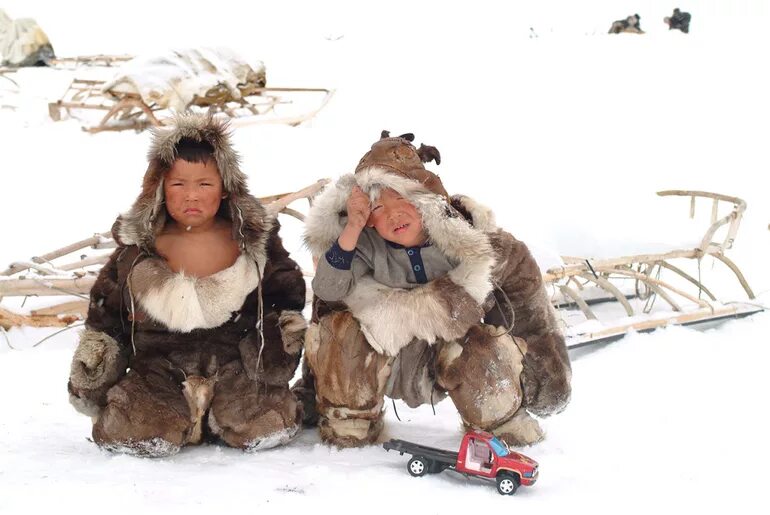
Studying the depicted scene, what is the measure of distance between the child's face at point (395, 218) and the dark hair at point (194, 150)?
0.49 m

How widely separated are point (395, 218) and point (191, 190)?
1.86ft

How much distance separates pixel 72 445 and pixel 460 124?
642 centimetres

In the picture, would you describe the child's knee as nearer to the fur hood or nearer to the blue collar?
the blue collar

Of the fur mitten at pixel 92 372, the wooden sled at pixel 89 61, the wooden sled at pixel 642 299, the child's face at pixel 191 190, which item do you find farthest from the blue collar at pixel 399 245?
the wooden sled at pixel 89 61

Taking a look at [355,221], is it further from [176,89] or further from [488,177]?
[176,89]

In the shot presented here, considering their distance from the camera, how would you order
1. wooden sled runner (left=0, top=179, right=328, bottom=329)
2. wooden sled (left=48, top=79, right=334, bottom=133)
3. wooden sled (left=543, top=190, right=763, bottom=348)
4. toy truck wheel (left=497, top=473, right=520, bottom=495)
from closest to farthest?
toy truck wheel (left=497, top=473, right=520, bottom=495) → wooden sled runner (left=0, top=179, right=328, bottom=329) → wooden sled (left=543, top=190, right=763, bottom=348) → wooden sled (left=48, top=79, right=334, bottom=133)

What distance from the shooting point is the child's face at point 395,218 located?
7.01 feet

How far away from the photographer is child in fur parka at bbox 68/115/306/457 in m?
2.14

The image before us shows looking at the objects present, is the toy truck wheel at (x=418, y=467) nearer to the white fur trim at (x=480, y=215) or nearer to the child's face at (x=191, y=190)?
the white fur trim at (x=480, y=215)

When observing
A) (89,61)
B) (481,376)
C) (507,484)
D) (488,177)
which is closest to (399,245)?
(481,376)

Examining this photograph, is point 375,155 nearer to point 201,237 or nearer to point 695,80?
point 201,237

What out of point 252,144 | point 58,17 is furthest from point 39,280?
point 58,17

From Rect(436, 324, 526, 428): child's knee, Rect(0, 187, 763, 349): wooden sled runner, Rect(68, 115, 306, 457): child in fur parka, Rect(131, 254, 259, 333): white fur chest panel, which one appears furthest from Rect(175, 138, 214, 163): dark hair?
Rect(436, 324, 526, 428): child's knee

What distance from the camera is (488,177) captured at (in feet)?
21.3
